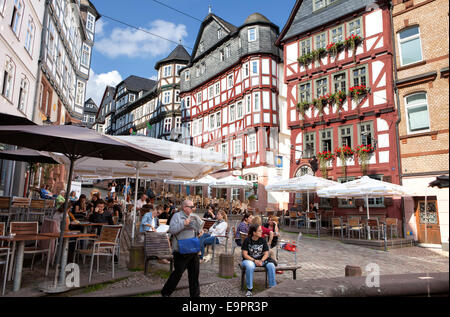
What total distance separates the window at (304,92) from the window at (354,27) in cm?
353

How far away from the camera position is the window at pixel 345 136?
1698 centimetres

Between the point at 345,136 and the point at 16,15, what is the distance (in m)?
16.1

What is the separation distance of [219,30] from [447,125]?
28814 mm

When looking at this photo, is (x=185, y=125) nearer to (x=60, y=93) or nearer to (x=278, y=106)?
(x=278, y=106)

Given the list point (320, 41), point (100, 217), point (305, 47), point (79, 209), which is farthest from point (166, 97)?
point (100, 217)

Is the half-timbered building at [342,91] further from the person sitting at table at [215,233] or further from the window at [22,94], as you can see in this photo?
the window at [22,94]

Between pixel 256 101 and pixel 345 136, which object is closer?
pixel 345 136

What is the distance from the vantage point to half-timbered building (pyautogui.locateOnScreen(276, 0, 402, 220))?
15625 mm

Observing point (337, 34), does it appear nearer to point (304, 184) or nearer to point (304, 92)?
point (304, 92)

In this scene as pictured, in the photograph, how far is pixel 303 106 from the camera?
747 inches

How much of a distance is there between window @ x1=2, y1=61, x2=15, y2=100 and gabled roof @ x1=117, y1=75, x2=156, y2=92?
3812 centimetres

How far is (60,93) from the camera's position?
2027 centimetres

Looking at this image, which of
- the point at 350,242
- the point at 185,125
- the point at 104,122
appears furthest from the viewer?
the point at 104,122

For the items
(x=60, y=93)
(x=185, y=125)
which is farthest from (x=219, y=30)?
(x=60, y=93)
